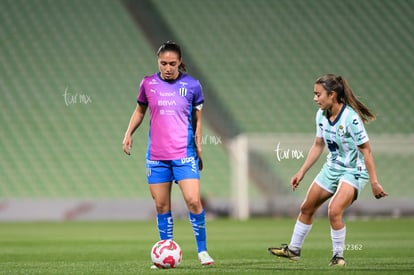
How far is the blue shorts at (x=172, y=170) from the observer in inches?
275

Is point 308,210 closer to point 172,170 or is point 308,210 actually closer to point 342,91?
point 342,91

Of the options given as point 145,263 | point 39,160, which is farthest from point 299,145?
point 145,263

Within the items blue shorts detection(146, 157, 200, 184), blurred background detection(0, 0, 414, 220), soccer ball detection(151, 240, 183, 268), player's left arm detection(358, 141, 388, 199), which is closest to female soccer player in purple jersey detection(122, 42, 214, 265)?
blue shorts detection(146, 157, 200, 184)

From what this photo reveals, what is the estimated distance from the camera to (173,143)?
6992 mm

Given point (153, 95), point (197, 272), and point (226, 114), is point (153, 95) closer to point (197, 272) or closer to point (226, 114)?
point (197, 272)

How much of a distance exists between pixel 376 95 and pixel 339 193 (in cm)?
1404

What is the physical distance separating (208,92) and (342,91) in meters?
13.4

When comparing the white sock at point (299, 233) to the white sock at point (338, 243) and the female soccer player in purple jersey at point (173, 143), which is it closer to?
the white sock at point (338, 243)

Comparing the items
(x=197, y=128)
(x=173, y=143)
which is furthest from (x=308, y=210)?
(x=173, y=143)

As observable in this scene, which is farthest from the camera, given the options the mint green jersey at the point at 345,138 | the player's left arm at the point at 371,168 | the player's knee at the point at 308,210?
the player's knee at the point at 308,210

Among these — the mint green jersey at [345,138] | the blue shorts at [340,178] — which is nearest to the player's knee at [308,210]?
the blue shorts at [340,178]

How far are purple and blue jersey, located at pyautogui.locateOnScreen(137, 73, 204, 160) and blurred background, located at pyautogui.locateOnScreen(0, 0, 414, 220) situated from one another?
10471 mm

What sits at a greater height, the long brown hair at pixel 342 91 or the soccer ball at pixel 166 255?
the long brown hair at pixel 342 91

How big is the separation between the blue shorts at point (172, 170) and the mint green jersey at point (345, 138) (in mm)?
1052
